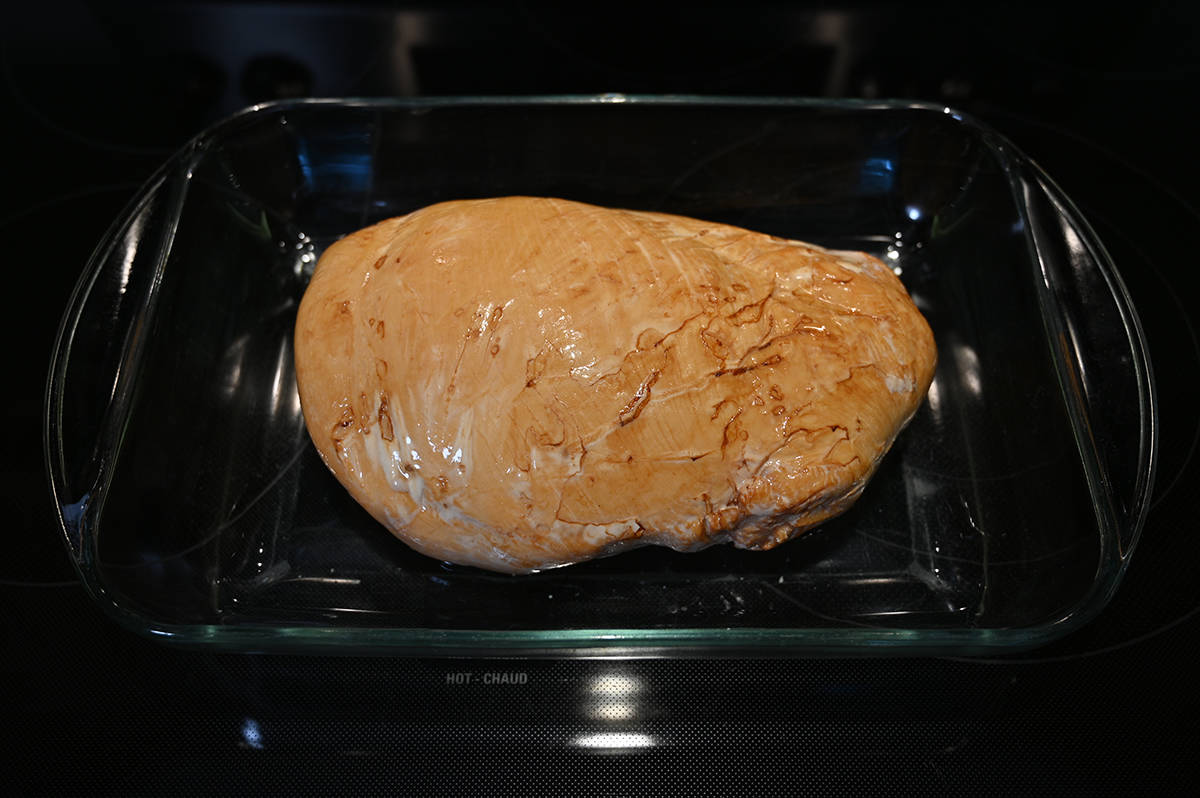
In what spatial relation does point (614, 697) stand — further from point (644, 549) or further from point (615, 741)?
point (644, 549)

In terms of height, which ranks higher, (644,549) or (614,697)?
(644,549)

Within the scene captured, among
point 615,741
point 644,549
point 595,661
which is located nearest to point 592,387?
point 644,549

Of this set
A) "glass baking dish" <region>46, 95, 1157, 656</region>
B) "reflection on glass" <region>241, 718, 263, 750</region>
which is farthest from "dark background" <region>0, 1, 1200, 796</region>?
"glass baking dish" <region>46, 95, 1157, 656</region>

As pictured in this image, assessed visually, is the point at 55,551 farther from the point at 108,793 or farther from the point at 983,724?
the point at 983,724

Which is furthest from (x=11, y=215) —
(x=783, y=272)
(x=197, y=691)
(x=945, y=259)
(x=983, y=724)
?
(x=983, y=724)

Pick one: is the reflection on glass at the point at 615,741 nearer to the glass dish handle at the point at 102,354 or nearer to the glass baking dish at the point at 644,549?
the glass baking dish at the point at 644,549

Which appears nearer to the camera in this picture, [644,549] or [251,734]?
[251,734]

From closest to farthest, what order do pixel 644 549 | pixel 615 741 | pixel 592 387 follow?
pixel 592 387, pixel 615 741, pixel 644 549
